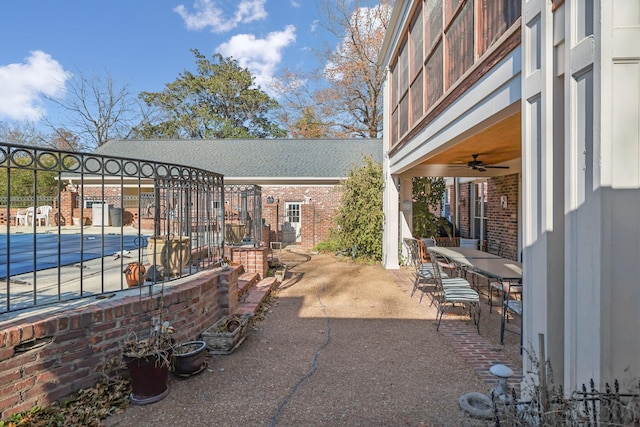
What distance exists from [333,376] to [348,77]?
22696mm

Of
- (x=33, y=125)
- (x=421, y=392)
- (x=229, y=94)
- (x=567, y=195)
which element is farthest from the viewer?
(x=229, y=94)

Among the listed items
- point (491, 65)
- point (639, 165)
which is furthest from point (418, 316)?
point (639, 165)

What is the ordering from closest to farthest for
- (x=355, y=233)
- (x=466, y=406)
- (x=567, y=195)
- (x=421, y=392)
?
1. (x=567, y=195)
2. (x=466, y=406)
3. (x=421, y=392)
4. (x=355, y=233)

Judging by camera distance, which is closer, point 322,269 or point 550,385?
point 550,385

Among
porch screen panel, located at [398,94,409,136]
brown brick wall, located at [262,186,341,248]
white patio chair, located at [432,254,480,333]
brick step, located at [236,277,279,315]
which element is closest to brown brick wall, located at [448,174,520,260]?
porch screen panel, located at [398,94,409,136]

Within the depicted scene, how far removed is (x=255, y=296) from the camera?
241 inches

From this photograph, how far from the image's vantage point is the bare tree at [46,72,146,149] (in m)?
26.0

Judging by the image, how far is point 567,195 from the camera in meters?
2.24

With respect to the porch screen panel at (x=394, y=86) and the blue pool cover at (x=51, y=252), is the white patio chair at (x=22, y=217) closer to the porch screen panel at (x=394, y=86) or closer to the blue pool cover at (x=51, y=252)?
the blue pool cover at (x=51, y=252)

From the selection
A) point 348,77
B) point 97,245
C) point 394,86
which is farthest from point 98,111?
point 394,86

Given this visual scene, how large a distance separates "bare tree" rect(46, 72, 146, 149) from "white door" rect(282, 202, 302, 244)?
19.3 metres

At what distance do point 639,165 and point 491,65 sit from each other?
2085 millimetres

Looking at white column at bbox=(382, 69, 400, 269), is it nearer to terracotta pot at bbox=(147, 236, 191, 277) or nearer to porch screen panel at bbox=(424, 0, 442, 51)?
porch screen panel at bbox=(424, 0, 442, 51)

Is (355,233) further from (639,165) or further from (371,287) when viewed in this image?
(639,165)
